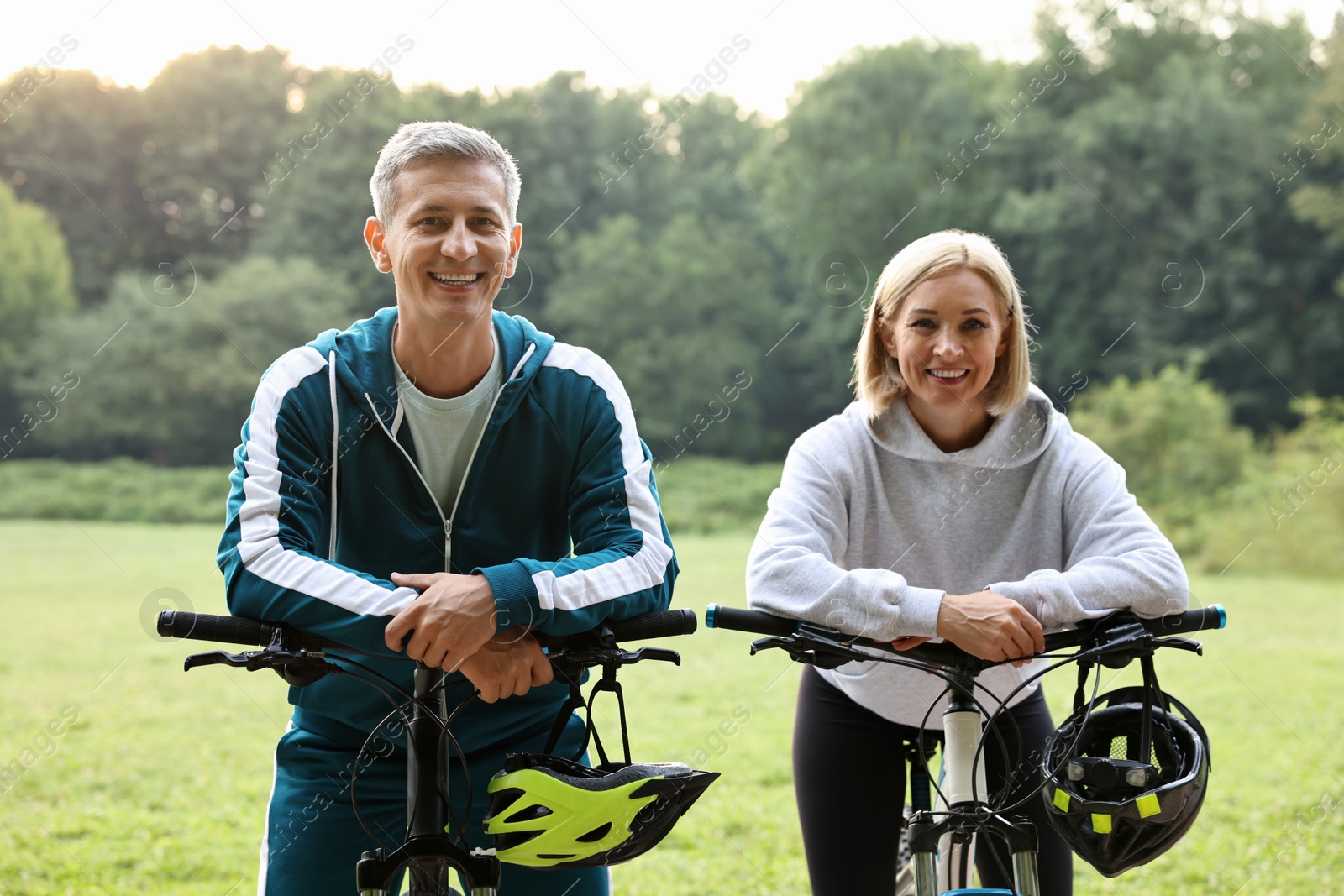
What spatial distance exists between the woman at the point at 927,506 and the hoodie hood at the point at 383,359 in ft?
1.85

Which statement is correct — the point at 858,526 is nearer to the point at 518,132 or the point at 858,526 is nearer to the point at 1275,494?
the point at 1275,494

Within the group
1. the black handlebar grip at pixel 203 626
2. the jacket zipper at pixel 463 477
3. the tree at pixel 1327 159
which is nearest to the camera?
the black handlebar grip at pixel 203 626

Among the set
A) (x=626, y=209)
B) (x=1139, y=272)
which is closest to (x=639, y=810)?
(x=1139, y=272)

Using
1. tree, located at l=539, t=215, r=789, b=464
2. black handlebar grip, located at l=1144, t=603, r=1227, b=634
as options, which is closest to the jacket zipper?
black handlebar grip, located at l=1144, t=603, r=1227, b=634

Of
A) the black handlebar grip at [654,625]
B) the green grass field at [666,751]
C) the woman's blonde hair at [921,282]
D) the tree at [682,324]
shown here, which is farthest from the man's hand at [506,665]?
the tree at [682,324]

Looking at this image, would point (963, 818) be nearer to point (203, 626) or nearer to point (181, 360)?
point (203, 626)

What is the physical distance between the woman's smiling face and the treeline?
23182mm

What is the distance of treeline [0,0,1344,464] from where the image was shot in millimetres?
28281

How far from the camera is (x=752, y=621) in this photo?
6.50ft

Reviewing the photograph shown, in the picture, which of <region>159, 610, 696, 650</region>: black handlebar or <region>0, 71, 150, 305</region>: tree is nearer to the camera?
<region>159, 610, 696, 650</region>: black handlebar

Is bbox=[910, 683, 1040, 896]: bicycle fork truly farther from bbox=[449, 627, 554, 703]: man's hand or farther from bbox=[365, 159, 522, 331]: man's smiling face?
bbox=[365, 159, 522, 331]: man's smiling face

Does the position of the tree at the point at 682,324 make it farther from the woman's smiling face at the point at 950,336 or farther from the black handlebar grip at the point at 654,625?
the black handlebar grip at the point at 654,625

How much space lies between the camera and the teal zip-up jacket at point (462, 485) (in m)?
2.12

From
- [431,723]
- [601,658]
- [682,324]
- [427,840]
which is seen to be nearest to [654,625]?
[601,658]
